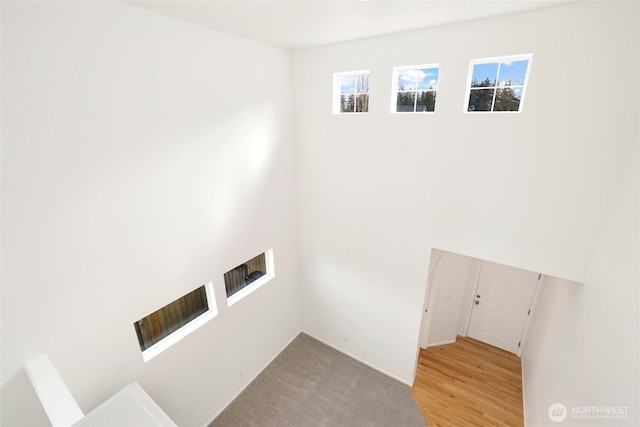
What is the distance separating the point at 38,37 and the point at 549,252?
5.09m

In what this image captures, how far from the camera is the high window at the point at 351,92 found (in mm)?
4141

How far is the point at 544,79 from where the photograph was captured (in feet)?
9.61

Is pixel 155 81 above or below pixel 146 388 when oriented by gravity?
above

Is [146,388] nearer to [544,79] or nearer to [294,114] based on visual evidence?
[294,114]

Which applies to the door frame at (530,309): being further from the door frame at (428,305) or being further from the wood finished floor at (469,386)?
the door frame at (428,305)

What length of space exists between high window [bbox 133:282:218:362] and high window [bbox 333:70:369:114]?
10.4ft

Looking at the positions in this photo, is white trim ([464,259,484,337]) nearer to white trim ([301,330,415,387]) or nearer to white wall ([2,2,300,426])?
white trim ([301,330,415,387])

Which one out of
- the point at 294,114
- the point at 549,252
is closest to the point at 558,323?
the point at 549,252

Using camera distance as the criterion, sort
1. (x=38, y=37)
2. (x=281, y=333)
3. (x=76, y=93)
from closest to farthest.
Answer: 1. (x=38, y=37)
2. (x=76, y=93)
3. (x=281, y=333)

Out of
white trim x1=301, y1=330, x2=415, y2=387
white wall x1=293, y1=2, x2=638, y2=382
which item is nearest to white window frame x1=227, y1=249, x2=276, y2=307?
white wall x1=293, y1=2, x2=638, y2=382

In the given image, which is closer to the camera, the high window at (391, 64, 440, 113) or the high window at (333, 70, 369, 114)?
the high window at (391, 64, 440, 113)

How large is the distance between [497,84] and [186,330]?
471 centimetres

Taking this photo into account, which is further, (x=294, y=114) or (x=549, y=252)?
(x=294, y=114)

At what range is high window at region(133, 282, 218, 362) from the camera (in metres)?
3.33
